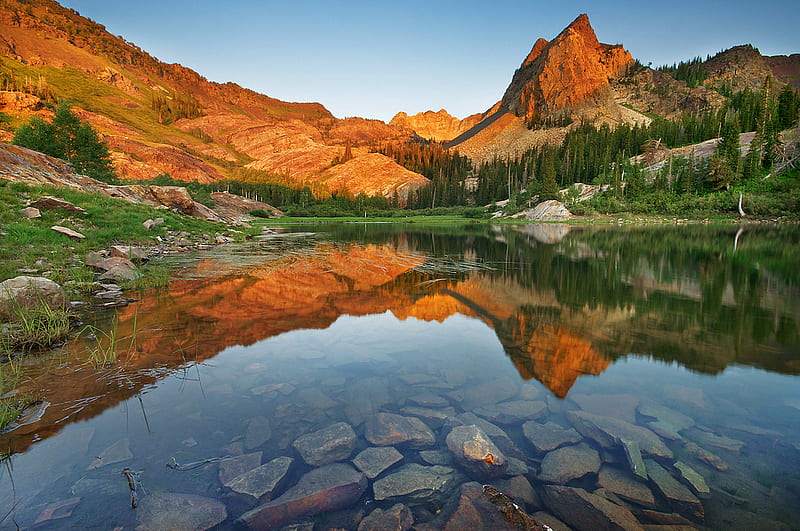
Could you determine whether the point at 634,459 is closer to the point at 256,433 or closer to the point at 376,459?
the point at 376,459

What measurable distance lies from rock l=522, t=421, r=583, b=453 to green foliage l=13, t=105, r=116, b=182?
5203 centimetres

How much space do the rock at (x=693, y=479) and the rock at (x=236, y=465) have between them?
468cm

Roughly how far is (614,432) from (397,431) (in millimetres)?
2830

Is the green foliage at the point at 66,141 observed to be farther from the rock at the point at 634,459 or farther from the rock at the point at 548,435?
the rock at the point at 634,459

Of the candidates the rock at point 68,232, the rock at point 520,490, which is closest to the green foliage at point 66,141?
the rock at point 68,232

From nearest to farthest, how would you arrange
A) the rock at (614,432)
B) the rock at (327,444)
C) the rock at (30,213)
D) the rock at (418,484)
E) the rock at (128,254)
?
1. the rock at (418,484)
2. the rock at (327,444)
3. the rock at (614,432)
4. the rock at (128,254)
5. the rock at (30,213)

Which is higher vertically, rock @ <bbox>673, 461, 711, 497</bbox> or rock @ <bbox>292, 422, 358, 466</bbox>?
rock @ <bbox>673, 461, 711, 497</bbox>

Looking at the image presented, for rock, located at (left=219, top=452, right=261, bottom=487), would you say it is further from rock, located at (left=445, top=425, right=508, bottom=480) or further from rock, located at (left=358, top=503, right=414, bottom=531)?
rock, located at (left=445, top=425, right=508, bottom=480)

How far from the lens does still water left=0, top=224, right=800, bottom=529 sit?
3.49 metres

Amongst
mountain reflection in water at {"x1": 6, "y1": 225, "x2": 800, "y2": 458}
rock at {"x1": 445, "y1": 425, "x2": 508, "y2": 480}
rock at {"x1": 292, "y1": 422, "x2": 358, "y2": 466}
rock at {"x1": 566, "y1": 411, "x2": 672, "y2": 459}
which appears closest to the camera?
rock at {"x1": 445, "y1": 425, "x2": 508, "y2": 480}

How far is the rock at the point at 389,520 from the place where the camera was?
129 inches

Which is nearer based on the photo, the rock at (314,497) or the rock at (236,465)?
the rock at (314,497)

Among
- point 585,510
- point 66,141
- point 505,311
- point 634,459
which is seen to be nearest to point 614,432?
point 634,459

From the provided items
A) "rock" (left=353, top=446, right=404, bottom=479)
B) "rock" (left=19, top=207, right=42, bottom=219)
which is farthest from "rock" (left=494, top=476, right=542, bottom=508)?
"rock" (left=19, top=207, right=42, bottom=219)
